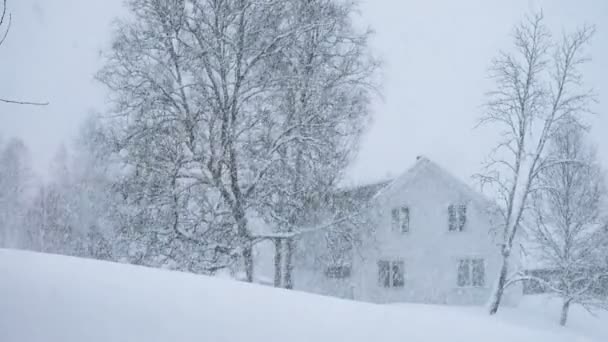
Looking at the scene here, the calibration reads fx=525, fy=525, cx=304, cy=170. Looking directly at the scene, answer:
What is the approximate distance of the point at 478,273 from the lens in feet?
68.7

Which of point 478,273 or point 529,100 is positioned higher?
point 529,100

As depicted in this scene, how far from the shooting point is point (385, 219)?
20391mm

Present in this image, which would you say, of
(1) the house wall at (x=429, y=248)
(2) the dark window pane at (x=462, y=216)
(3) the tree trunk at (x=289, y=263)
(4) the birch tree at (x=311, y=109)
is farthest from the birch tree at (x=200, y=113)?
(2) the dark window pane at (x=462, y=216)

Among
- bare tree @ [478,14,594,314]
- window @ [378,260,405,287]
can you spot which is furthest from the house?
bare tree @ [478,14,594,314]

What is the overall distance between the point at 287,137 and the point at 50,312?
873cm

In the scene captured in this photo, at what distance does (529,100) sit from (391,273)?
838cm

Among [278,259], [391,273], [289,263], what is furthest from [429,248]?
[278,259]

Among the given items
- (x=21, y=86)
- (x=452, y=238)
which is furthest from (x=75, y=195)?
(x=452, y=238)

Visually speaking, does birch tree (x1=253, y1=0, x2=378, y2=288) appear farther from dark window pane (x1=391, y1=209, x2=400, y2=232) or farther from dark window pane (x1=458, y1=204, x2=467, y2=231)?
dark window pane (x1=458, y1=204, x2=467, y2=231)

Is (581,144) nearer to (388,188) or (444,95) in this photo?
(388,188)

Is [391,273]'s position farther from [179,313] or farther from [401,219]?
[179,313]

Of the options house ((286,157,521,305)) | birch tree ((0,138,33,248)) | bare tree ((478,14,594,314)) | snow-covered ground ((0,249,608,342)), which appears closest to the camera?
snow-covered ground ((0,249,608,342))

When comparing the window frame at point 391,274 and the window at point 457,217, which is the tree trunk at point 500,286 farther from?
the window at point 457,217

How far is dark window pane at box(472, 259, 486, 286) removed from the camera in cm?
2082
